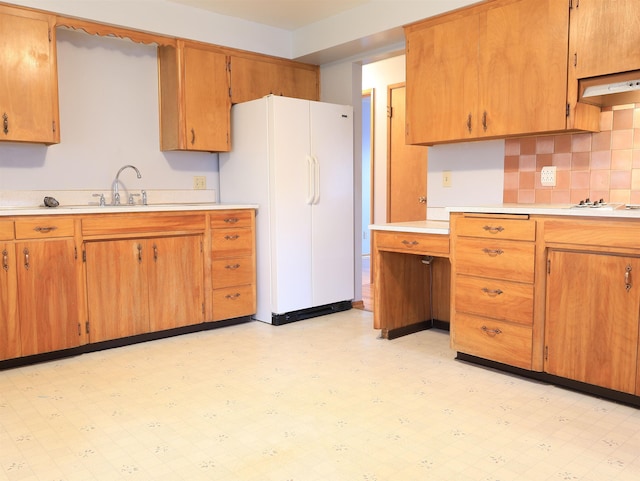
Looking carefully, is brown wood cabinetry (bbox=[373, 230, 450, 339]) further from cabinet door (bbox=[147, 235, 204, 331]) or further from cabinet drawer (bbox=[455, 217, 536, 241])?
cabinet door (bbox=[147, 235, 204, 331])

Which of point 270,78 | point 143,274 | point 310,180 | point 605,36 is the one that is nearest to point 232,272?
point 143,274

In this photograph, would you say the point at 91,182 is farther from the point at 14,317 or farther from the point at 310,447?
the point at 310,447

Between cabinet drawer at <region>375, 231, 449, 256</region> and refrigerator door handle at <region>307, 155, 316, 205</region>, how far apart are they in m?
0.78

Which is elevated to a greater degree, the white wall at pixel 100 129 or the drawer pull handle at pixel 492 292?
the white wall at pixel 100 129

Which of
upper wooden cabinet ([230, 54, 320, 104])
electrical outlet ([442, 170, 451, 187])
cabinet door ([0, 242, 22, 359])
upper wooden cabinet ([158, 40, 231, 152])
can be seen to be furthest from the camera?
upper wooden cabinet ([230, 54, 320, 104])

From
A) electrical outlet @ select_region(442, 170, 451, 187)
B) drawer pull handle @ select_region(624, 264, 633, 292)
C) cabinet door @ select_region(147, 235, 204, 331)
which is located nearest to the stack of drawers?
drawer pull handle @ select_region(624, 264, 633, 292)

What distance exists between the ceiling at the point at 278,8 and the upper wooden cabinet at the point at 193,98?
0.30 meters

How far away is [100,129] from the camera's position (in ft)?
12.4

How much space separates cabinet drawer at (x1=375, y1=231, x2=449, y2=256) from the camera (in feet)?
10.2

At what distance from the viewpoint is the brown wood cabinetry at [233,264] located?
12.6ft

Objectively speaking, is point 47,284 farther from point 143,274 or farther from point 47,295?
point 143,274

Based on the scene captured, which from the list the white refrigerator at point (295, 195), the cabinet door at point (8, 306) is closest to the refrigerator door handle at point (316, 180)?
the white refrigerator at point (295, 195)

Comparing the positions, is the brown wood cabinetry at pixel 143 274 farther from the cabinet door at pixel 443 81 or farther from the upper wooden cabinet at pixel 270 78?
the cabinet door at pixel 443 81

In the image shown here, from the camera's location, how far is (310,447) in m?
2.09
